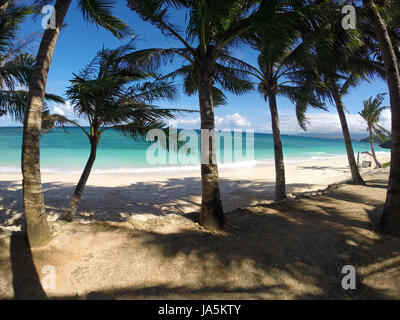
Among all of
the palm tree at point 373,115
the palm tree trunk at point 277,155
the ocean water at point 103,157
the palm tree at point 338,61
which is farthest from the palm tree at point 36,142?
the palm tree at point 373,115

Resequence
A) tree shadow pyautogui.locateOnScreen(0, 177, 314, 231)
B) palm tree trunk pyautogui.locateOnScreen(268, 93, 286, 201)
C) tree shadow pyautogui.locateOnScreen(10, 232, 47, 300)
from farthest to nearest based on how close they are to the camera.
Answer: palm tree trunk pyautogui.locateOnScreen(268, 93, 286, 201), tree shadow pyautogui.locateOnScreen(0, 177, 314, 231), tree shadow pyautogui.locateOnScreen(10, 232, 47, 300)

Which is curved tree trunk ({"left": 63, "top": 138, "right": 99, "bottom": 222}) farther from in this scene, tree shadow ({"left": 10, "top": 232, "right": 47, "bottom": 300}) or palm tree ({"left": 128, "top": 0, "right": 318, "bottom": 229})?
palm tree ({"left": 128, "top": 0, "right": 318, "bottom": 229})

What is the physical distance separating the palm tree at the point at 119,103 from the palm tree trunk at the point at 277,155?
3626 mm

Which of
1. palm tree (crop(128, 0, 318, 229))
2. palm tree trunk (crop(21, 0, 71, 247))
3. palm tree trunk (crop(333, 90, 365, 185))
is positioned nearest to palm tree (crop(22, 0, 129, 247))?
palm tree trunk (crop(21, 0, 71, 247))

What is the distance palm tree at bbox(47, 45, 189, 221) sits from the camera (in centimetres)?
504

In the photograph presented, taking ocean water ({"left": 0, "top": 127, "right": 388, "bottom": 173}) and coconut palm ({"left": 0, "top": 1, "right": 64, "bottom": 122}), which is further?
ocean water ({"left": 0, "top": 127, "right": 388, "bottom": 173})

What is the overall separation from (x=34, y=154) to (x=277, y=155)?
6.27m

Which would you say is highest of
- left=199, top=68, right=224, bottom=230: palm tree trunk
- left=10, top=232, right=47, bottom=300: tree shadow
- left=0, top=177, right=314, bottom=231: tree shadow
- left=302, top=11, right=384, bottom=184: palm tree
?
left=302, top=11, right=384, bottom=184: palm tree

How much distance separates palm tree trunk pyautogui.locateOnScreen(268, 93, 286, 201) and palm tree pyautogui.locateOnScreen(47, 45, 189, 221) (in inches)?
143

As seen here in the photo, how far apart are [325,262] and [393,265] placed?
902mm

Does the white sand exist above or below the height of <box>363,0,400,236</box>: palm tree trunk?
below

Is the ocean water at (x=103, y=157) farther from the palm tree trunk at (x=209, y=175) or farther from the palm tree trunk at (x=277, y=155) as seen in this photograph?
the palm tree trunk at (x=277, y=155)

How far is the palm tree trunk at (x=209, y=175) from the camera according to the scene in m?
3.69
